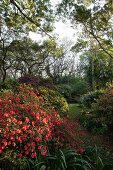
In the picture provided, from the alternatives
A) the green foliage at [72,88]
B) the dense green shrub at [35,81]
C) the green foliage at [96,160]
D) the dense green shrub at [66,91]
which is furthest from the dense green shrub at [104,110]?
the dense green shrub at [66,91]

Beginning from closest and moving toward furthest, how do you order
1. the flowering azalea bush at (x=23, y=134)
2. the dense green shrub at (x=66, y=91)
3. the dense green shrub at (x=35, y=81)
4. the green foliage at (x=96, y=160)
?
the flowering azalea bush at (x=23, y=134), the green foliage at (x=96, y=160), the dense green shrub at (x=35, y=81), the dense green shrub at (x=66, y=91)

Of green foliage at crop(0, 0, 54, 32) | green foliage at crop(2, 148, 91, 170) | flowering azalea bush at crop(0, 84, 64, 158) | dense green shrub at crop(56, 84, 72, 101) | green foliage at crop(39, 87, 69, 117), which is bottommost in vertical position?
green foliage at crop(2, 148, 91, 170)

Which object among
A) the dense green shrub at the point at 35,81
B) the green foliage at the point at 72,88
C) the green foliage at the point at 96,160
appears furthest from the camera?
the green foliage at the point at 72,88

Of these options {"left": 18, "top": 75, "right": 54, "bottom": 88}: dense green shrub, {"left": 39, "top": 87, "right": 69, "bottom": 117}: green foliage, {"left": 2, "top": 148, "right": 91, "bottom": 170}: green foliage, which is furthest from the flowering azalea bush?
{"left": 18, "top": 75, "right": 54, "bottom": 88}: dense green shrub

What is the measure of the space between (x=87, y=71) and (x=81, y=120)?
16.4 m

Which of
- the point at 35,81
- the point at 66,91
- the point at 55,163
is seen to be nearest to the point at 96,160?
the point at 55,163

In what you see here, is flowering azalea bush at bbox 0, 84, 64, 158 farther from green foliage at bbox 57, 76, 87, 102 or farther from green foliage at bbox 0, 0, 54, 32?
green foliage at bbox 57, 76, 87, 102

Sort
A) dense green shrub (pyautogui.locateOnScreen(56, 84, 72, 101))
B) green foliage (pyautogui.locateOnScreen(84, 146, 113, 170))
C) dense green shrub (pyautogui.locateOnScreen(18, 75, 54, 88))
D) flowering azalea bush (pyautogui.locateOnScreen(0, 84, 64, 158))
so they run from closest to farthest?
flowering azalea bush (pyautogui.locateOnScreen(0, 84, 64, 158))
green foliage (pyautogui.locateOnScreen(84, 146, 113, 170))
dense green shrub (pyautogui.locateOnScreen(18, 75, 54, 88))
dense green shrub (pyautogui.locateOnScreen(56, 84, 72, 101))

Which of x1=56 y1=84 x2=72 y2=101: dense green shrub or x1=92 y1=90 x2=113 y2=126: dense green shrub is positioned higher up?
x1=56 y1=84 x2=72 y2=101: dense green shrub

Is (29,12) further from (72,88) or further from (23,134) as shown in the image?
(72,88)

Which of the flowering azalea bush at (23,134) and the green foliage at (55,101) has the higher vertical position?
the green foliage at (55,101)

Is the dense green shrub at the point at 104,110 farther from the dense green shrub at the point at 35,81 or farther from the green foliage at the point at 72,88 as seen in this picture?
the green foliage at the point at 72,88

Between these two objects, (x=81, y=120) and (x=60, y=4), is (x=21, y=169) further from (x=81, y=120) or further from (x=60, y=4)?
(x=60, y=4)

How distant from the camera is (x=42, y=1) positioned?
1141 cm
